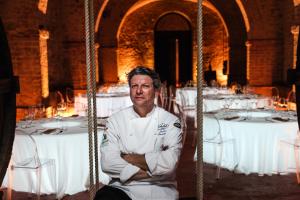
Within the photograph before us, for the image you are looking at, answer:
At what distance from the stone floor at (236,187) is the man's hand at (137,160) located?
5.70ft

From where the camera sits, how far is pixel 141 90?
7.97 feet

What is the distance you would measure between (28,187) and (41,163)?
0.32 metres

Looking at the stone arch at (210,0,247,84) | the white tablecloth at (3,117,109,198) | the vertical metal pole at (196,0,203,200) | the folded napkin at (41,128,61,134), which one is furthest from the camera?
the stone arch at (210,0,247,84)

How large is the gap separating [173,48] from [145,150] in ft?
48.4

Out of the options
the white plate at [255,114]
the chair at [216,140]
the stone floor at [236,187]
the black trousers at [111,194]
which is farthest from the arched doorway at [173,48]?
the black trousers at [111,194]

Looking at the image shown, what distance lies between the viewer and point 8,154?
5.04 feet

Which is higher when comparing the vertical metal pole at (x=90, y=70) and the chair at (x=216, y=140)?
the vertical metal pole at (x=90, y=70)

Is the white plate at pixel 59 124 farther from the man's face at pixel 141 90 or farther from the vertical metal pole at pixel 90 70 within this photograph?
the vertical metal pole at pixel 90 70

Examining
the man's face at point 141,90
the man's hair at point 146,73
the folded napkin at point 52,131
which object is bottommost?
the folded napkin at point 52,131

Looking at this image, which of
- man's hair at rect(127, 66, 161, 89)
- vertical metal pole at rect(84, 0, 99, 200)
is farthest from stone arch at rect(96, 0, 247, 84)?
vertical metal pole at rect(84, 0, 99, 200)

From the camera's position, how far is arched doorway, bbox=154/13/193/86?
54.2ft

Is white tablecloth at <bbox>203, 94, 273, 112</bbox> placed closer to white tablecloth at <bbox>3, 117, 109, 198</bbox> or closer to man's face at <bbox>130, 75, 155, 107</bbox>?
white tablecloth at <bbox>3, 117, 109, 198</bbox>

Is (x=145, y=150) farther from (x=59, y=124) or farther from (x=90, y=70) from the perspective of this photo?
(x=59, y=124)

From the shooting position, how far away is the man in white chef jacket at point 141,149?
2250mm
